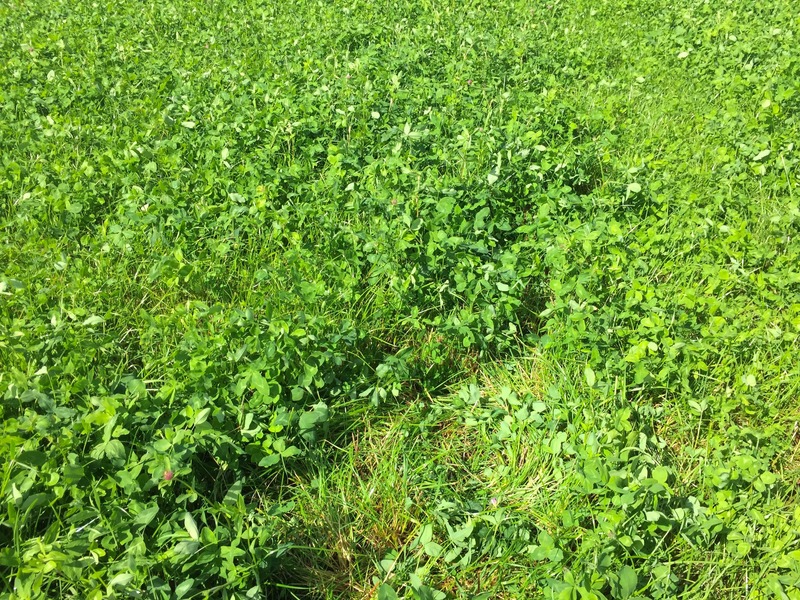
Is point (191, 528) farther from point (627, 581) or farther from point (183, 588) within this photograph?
point (627, 581)

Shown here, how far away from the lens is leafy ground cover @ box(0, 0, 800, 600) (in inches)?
85.0

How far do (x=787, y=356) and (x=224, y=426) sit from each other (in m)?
2.59

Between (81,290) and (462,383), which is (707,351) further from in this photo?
(81,290)

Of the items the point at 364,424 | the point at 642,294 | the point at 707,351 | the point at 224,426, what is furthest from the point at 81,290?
the point at 707,351

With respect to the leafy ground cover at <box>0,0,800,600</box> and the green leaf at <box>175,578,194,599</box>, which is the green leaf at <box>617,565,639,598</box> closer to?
the leafy ground cover at <box>0,0,800,600</box>

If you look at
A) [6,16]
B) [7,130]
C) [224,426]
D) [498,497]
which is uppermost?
[6,16]

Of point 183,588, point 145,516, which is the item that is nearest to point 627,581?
point 183,588

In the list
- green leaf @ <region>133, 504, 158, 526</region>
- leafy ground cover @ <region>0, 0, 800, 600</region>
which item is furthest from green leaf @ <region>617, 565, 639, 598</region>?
green leaf @ <region>133, 504, 158, 526</region>

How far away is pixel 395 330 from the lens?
10.4 feet

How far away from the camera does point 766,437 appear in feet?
8.51

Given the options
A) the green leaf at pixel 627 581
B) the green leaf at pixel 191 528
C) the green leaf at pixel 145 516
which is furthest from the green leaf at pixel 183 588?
the green leaf at pixel 627 581

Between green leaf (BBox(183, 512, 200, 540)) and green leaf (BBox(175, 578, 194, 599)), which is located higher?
green leaf (BBox(183, 512, 200, 540))

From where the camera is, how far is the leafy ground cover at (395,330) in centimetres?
216

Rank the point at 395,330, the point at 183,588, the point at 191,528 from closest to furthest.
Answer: the point at 183,588 → the point at 191,528 → the point at 395,330
